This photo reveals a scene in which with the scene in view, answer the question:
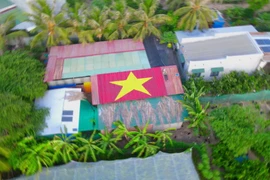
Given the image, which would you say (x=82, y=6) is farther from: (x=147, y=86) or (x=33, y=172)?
(x=33, y=172)

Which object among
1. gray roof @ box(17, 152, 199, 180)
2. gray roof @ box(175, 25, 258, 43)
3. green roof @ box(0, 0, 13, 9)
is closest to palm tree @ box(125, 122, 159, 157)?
gray roof @ box(17, 152, 199, 180)

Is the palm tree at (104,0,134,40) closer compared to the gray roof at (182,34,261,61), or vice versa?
the gray roof at (182,34,261,61)

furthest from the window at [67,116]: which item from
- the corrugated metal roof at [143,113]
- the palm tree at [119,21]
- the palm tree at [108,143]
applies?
the palm tree at [119,21]

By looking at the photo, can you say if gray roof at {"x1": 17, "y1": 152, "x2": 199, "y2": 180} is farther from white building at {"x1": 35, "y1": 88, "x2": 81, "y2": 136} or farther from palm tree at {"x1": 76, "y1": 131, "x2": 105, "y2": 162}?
white building at {"x1": 35, "y1": 88, "x2": 81, "y2": 136}

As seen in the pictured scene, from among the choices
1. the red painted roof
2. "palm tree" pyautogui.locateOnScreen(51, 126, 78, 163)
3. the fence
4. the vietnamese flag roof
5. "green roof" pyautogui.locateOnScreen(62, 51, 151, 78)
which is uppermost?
the red painted roof

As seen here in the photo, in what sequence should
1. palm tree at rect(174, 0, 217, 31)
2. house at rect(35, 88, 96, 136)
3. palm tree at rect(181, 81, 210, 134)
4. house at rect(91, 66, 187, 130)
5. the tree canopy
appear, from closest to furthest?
the tree canopy → house at rect(35, 88, 96, 136) → palm tree at rect(181, 81, 210, 134) → house at rect(91, 66, 187, 130) → palm tree at rect(174, 0, 217, 31)

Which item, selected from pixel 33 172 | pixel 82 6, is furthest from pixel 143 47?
pixel 33 172

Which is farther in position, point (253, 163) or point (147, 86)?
point (147, 86)
